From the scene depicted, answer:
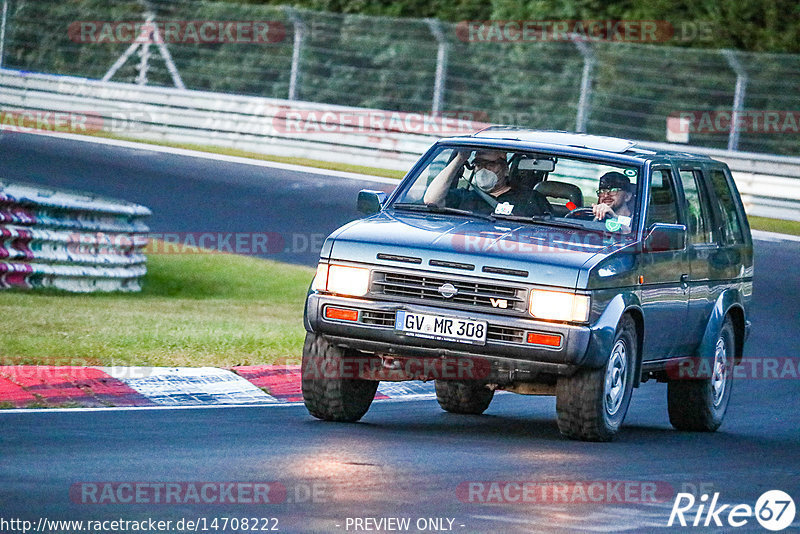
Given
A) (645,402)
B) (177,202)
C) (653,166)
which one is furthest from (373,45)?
(653,166)

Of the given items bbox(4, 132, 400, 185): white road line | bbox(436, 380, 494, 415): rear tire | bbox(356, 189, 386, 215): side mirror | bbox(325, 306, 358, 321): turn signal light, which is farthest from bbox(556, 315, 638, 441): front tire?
bbox(4, 132, 400, 185): white road line

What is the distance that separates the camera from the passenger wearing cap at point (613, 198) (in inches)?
374

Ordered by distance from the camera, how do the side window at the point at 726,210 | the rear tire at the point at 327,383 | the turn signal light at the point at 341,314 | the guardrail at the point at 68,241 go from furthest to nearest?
the guardrail at the point at 68,241 → the side window at the point at 726,210 → the rear tire at the point at 327,383 → the turn signal light at the point at 341,314

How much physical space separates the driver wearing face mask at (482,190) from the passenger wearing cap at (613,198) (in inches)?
14.2

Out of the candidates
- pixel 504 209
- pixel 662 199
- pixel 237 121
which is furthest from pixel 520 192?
pixel 237 121

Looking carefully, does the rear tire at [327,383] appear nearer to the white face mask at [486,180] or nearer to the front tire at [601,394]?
the front tire at [601,394]

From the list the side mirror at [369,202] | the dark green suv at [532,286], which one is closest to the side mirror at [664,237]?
the dark green suv at [532,286]

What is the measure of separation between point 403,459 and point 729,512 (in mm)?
1720

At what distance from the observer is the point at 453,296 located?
8.62 meters

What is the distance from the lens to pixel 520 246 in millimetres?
8742

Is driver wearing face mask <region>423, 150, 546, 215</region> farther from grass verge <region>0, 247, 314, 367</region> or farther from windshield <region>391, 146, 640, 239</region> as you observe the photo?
grass verge <region>0, 247, 314, 367</region>

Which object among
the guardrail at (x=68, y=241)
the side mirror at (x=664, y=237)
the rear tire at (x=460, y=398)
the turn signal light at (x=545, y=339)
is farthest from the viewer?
the guardrail at (x=68, y=241)

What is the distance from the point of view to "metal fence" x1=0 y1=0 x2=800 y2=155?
24406 millimetres

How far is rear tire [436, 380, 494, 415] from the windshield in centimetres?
148
